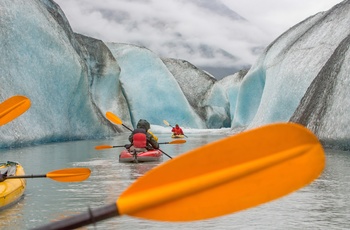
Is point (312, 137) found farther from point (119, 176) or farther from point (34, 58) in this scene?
point (34, 58)

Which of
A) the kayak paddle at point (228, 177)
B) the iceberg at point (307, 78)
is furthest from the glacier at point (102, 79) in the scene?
the kayak paddle at point (228, 177)

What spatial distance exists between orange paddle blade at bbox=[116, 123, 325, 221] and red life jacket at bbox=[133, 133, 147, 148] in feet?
29.9

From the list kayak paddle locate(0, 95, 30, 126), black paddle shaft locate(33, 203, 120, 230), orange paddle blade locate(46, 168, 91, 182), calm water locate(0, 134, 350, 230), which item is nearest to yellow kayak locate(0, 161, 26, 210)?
calm water locate(0, 134, 350, 230)

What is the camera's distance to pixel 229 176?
5.94 ft

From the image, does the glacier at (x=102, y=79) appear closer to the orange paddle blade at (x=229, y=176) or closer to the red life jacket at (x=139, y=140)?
the red life jacket at (x=139, y=140)

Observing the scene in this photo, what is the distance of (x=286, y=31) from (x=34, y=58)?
13.8m

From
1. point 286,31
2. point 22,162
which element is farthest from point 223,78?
point 22,162

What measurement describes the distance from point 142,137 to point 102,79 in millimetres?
21757

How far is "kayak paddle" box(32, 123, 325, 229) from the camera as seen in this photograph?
179cm

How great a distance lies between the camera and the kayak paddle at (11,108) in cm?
512

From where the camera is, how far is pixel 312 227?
4.63 meters

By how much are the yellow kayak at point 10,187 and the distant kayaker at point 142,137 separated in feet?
14.0

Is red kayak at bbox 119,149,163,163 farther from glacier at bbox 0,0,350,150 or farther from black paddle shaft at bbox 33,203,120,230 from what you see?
black paddle shaft at bbox 33,203,120,230

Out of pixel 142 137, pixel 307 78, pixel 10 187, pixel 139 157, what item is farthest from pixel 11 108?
pixel 307 78
